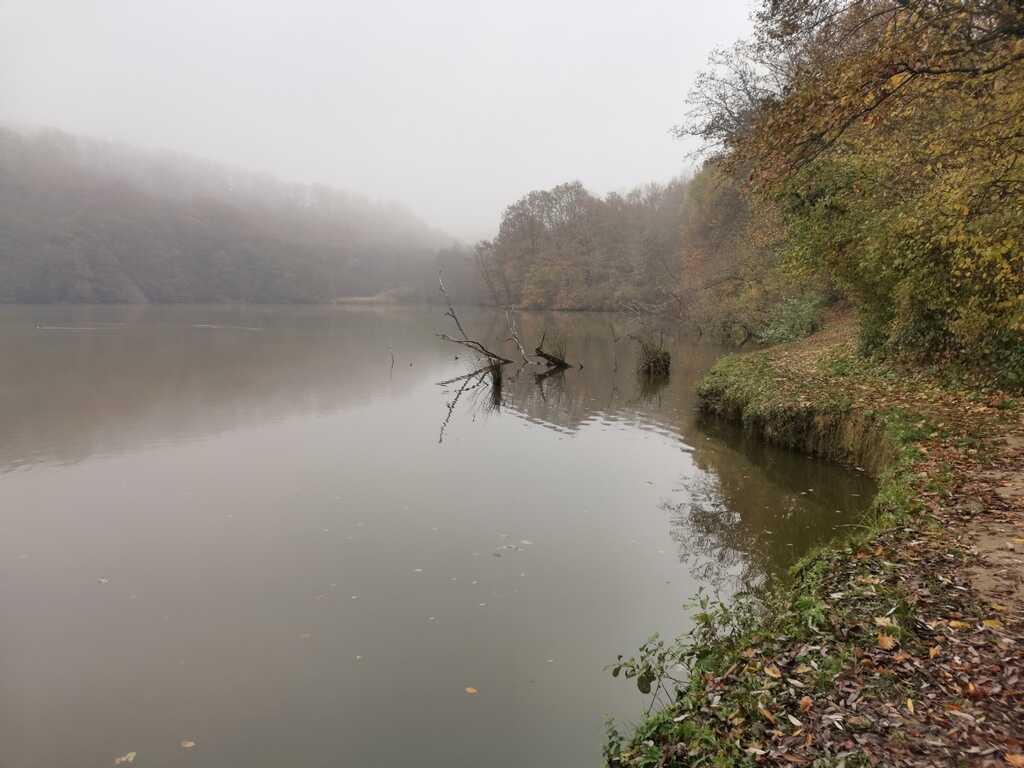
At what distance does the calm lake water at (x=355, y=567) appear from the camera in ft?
18.4

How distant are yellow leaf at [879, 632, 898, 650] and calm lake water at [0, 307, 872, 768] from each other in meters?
2.19

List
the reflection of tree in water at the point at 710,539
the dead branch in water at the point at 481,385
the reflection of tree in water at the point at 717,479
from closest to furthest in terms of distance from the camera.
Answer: the reflection of tree in water at the point at 710,539, the reflection of tree in water at the point at 717,479, the dead branch in water at the point at 481,385

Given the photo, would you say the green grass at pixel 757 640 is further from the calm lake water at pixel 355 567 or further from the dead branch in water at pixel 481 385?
the dead branch in water at pixel 481 385

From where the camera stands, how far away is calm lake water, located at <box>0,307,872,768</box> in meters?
5.59

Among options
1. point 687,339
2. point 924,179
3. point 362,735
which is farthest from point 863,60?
point 687,339

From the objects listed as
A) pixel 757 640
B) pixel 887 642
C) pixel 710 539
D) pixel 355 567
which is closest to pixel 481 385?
pixel 710 539

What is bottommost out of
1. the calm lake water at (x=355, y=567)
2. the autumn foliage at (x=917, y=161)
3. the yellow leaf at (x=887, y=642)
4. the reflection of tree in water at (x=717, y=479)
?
the calm lake water at (x=355, y=567)

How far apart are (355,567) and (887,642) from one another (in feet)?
20.7

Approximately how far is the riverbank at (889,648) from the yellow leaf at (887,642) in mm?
15

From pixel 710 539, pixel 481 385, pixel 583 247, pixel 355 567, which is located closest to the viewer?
pixel 355 567

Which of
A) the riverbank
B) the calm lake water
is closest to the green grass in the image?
the riverbank

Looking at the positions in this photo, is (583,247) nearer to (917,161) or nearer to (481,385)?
(481,385)

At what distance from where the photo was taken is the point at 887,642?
16.1ft

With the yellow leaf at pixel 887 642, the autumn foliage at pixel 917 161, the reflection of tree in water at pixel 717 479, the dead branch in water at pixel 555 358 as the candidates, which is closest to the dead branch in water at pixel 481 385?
the reflection of tree in water at pixel 717 479
